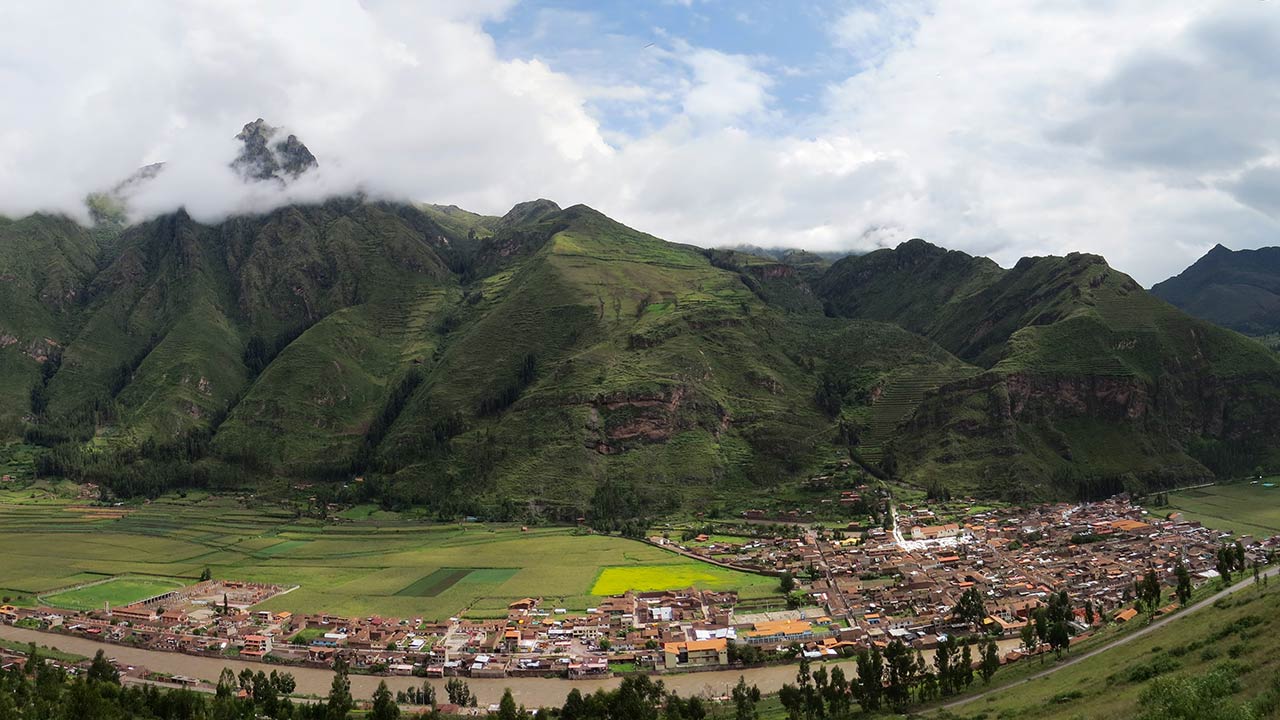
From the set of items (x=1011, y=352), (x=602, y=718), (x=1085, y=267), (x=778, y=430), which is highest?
(x=1085, y=267)

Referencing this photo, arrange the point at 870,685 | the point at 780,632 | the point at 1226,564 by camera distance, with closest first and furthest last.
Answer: the point at 870,685, the point at 1226,564, the point at 780,632

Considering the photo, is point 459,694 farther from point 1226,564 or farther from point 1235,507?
point 1235,507

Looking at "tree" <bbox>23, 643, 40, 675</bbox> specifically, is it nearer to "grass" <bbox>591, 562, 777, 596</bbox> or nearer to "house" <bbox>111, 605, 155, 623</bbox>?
"house" <bbox>111, 605, 155, 623</bbox>

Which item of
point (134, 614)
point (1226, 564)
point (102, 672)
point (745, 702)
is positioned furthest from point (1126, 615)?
point (134, 614)

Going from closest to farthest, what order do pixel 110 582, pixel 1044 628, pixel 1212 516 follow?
1. pixel 1044 628
2. pixel 110 582
3. pixel 1212 516

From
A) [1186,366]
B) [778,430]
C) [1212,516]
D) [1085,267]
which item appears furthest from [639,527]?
[1085,267]

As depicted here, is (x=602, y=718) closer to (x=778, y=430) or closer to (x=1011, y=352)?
(x=778, y=430)

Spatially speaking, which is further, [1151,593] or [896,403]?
[896,403]
